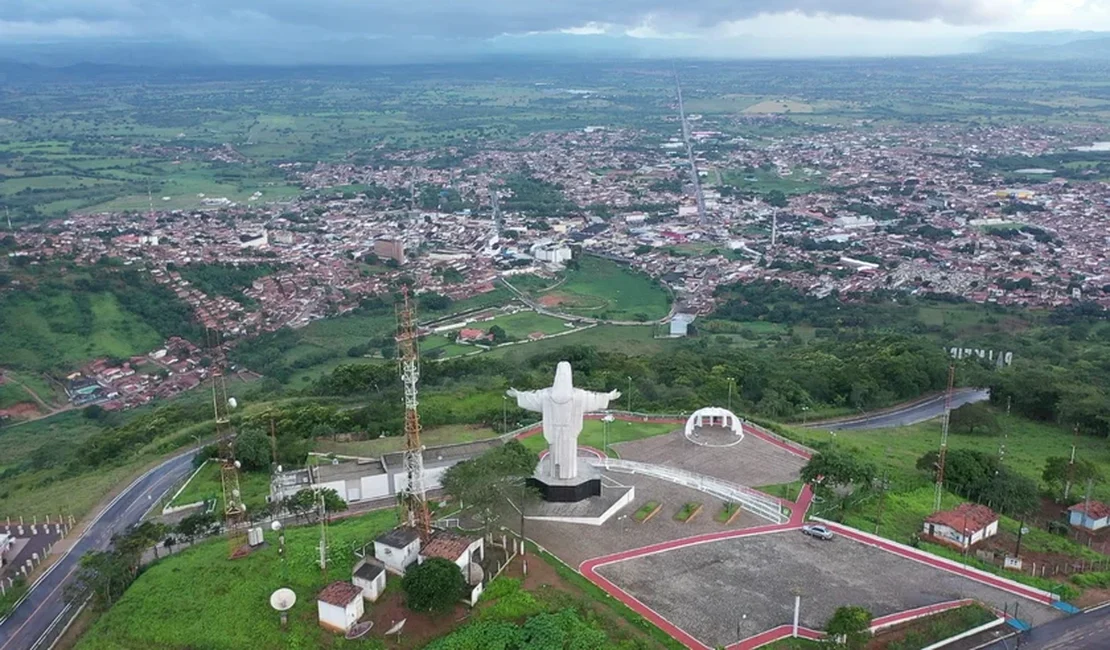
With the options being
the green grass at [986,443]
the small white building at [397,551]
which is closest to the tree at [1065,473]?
the green grass at [986,443]

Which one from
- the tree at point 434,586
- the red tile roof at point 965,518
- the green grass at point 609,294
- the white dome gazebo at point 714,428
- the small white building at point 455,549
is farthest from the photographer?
the green grass at point 609,294

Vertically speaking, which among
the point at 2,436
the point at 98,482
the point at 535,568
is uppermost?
the point at 535,568

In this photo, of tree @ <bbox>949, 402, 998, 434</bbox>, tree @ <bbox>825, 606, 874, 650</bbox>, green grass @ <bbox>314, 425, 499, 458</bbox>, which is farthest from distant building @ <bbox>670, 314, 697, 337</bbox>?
tree @ <bbox>825, 606, 874, 650</bbox>

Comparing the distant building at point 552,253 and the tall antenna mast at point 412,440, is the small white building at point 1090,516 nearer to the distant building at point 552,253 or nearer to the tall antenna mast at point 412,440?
the tall antenna mast at point 412,440

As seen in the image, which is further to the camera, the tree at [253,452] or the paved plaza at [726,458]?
the tree at [253,452]

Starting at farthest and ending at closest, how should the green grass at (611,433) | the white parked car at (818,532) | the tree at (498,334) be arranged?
1. the tree at (498,334)
2. the green grass at (611,433)
3. the white parked car at (818,532)

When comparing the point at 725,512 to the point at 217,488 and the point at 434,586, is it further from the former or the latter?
the point at 217,488

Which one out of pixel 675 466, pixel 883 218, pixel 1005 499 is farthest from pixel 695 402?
pixel 883 218

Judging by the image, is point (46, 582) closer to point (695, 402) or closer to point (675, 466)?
point (675, 466)
